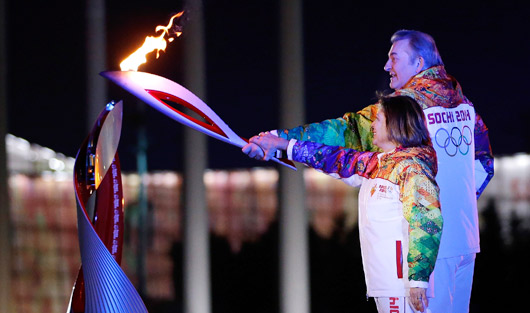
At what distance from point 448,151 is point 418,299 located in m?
0.52

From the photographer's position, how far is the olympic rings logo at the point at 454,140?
2107 mm

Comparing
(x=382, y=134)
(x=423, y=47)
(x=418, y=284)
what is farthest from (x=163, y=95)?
(x=418, y=284)

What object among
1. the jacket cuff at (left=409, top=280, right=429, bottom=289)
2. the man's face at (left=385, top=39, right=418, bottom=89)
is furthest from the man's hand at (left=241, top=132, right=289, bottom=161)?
the jacket cuff at (left=409, top=280, right=429, bottom=289)

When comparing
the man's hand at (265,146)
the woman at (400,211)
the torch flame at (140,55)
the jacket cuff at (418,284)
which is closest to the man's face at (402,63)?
the woman at (400,211)

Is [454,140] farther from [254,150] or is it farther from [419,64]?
[254,150]

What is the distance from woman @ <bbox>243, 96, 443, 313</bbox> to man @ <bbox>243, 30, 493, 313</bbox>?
0.40 ft

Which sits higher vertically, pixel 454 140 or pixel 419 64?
pixel 419 64

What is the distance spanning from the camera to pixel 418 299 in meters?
1.85

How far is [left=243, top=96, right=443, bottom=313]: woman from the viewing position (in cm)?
185

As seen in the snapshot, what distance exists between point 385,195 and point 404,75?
0.46 metres

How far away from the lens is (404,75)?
7.23ft

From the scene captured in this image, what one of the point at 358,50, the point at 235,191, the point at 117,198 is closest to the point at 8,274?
the point at 235,191

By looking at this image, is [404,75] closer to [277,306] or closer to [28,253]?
[277,306]

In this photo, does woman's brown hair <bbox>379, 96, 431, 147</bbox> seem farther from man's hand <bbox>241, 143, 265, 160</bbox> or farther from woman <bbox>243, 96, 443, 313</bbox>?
man's hand <bbox>241, 143, 265, 160</bbox>
